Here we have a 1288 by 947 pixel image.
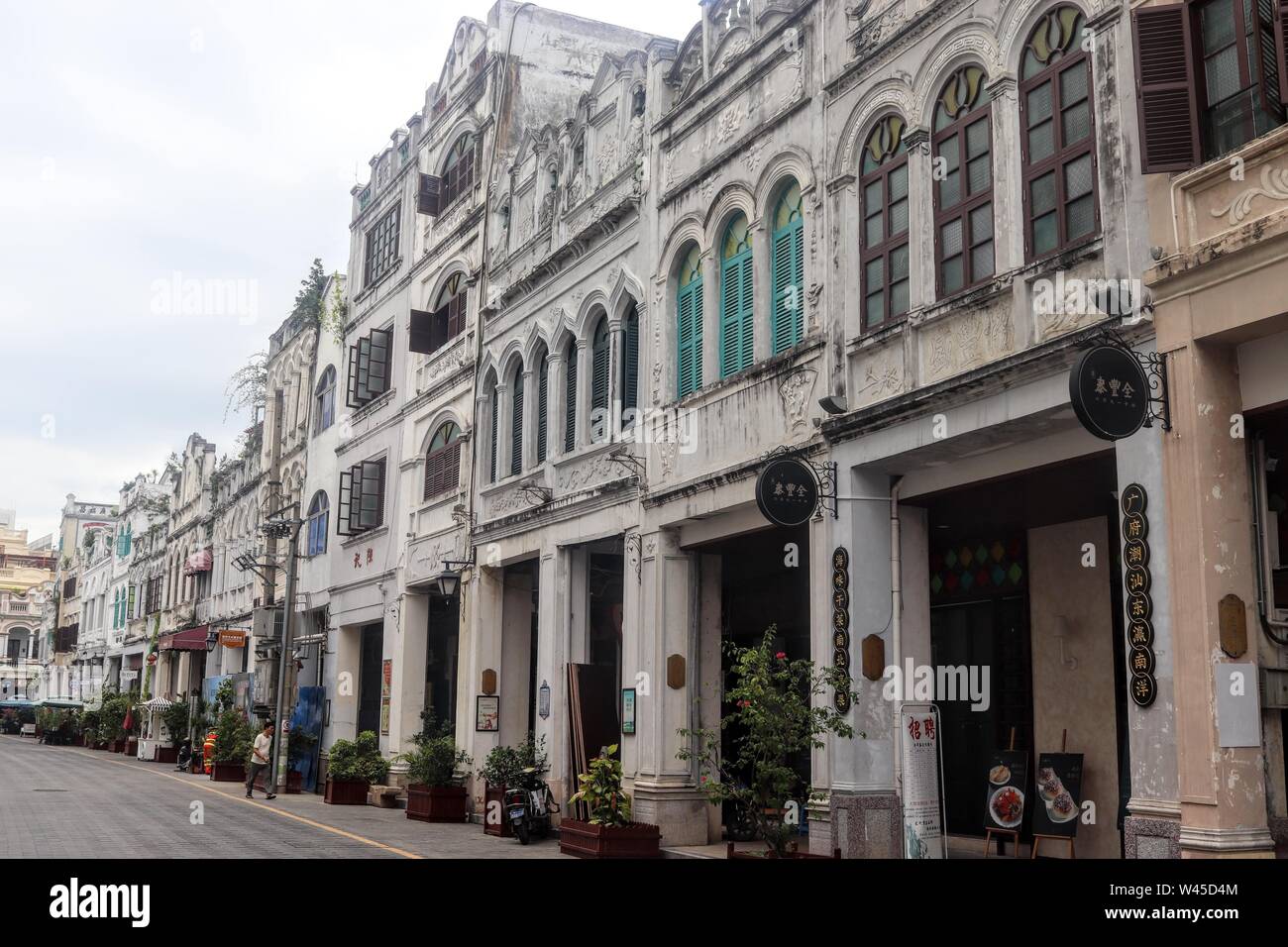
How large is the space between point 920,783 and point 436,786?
11213mm

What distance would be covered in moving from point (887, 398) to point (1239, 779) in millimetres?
5549

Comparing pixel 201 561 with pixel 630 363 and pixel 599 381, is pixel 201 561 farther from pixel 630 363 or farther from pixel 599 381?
pixel 630 363

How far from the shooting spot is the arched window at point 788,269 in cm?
1609

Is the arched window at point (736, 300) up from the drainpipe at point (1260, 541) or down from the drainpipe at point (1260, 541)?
up

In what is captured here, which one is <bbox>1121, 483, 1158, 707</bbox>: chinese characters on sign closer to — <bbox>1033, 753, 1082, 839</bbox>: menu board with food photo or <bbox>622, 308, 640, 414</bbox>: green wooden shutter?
<bbox>1033, 753, 1082, 839</bbox>: menu board with food photo

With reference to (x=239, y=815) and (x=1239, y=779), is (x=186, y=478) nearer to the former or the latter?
(x=239, y=815)

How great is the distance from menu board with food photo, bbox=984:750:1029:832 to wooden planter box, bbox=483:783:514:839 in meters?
7.57

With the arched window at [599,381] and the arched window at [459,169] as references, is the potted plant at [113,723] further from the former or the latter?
the arched window at [599,381]

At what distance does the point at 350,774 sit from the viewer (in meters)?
25.9

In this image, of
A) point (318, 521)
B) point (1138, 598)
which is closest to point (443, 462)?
point (318, 521)

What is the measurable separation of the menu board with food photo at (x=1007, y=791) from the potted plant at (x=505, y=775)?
737 cm

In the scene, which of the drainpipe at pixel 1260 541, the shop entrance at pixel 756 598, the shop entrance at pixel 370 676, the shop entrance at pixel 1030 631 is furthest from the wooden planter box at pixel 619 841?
the shop entrance at pixel 370 676

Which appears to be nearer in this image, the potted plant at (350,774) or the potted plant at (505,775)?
the potted plant at (505,775)

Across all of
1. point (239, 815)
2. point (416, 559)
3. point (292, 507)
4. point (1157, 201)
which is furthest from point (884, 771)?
point (292, 507)
